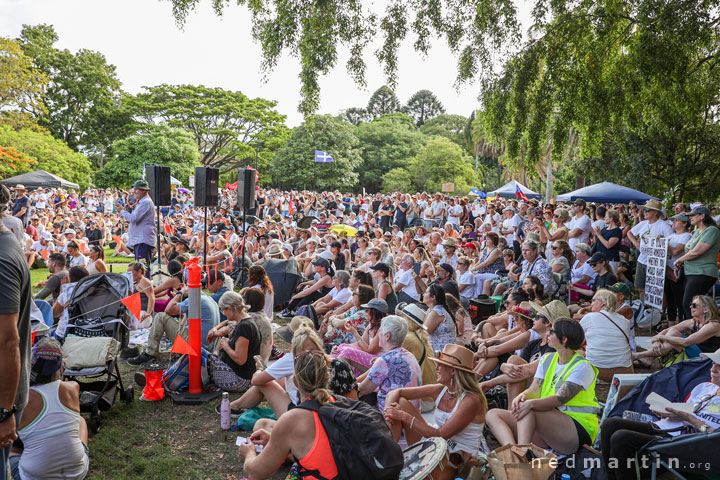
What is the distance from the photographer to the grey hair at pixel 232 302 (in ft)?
17.5

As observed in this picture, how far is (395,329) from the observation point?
4359mm

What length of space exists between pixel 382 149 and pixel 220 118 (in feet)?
52.5

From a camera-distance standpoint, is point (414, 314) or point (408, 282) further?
point (408, 282)

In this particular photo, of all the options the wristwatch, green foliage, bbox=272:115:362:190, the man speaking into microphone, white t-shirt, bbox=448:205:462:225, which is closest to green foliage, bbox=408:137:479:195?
green foliage, bbox=272:115:362:190

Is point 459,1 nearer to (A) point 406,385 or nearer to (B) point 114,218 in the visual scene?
(A) point 406,385

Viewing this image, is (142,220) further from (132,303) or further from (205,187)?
(132,303)

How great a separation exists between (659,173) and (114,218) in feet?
67.4

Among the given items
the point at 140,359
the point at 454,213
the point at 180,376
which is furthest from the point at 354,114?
the point at 180,376

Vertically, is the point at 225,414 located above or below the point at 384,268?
below

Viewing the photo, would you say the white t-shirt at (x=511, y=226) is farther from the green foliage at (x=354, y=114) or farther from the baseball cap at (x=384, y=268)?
the green foliage at (x=354, y=114)

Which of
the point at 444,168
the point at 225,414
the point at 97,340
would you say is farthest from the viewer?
the point at 444,168

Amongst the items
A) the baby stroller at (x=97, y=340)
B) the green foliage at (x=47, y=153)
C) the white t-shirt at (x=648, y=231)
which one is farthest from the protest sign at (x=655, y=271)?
the green foliage at (x=47, y=153)

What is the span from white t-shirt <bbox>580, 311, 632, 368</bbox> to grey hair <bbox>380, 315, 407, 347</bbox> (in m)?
2.10

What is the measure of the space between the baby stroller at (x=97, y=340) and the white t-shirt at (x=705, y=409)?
4.72m
